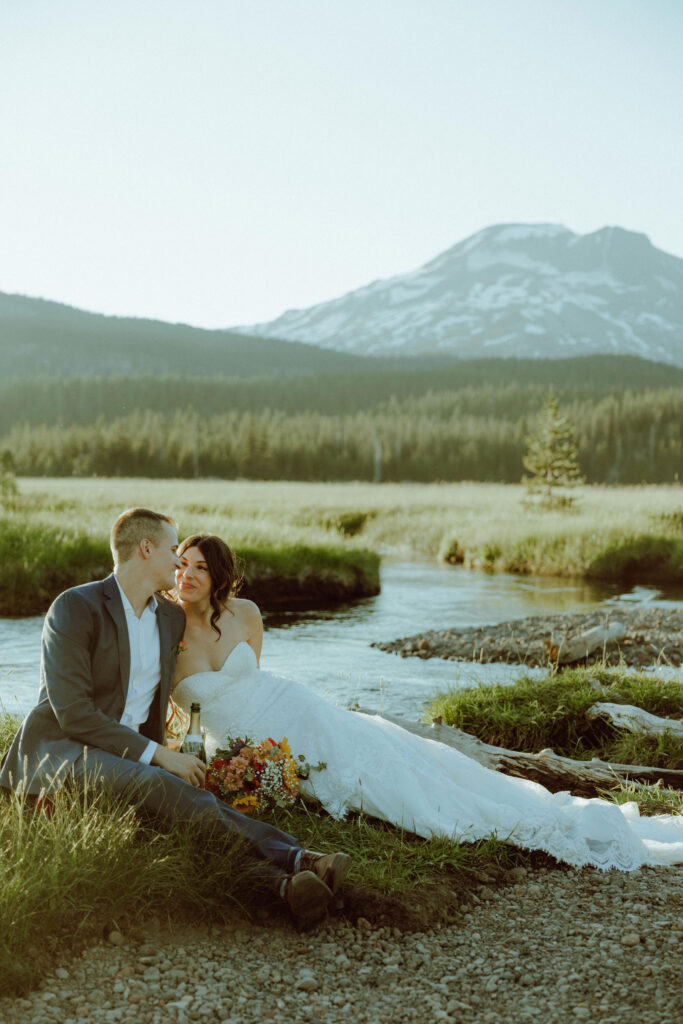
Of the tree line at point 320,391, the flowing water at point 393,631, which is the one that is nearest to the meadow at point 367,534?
the flowing water at point 393,631

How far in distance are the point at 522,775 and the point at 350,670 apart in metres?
6.89

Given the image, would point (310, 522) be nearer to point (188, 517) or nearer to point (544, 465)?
point (188, 517)

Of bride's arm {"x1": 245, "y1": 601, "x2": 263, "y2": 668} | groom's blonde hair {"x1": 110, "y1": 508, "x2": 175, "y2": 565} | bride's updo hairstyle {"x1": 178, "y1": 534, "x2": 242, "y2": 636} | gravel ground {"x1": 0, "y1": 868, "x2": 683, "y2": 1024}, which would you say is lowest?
gravel ground {"x1": 0, "y1": 868, "x2": 683, "y2": 1024}

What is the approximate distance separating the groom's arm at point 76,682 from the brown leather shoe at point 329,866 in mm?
1100

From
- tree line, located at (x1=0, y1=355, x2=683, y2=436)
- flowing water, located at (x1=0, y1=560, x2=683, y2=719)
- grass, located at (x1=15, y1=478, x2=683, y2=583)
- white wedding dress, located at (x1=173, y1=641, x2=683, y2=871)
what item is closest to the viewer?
white wedding dress, located at (x1=173, y1=641, x2=683, y2=871)

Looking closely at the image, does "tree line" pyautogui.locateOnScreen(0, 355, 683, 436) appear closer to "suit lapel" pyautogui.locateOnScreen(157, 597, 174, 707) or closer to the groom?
"suit lapel" pyautogui.locateOnScreen(157, 597, 174, 707)

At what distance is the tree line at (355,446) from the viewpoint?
118250 millimetres

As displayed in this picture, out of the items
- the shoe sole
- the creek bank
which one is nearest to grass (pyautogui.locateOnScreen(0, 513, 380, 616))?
the creek bank

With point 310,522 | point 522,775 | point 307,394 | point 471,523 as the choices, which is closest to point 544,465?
point 471,523

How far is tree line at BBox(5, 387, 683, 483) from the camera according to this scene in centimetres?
11825

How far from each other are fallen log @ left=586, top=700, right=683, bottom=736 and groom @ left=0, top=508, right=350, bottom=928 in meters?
5.51

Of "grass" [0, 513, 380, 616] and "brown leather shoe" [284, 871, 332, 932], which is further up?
"brown leather shoe" [284, 871, 332, 932]

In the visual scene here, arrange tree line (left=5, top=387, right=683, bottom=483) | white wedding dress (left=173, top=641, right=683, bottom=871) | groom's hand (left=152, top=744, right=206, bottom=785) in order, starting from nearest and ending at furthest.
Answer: groom's hand (left=152, top=744, right=206, bottom=785) → white wedding dress (left=173, top=641, right=683, bottom=871) → tree line (left=5, top=387, right=683, bottom=483)

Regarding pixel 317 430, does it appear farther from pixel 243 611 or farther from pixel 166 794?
pixel 166 794
